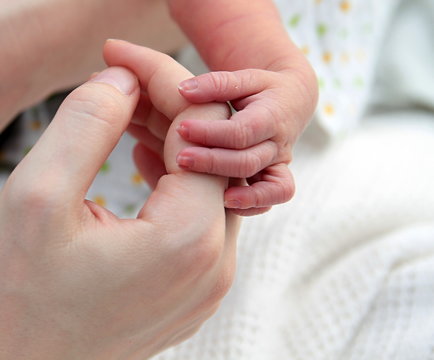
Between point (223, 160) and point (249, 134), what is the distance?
40 millimetres

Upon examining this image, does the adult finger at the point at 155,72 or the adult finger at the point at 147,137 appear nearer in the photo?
the adult finger at the point at 155,72

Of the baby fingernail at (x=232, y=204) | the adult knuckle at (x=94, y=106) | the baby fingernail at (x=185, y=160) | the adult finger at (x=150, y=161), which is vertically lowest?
the adult finger at (x=150, y=161)

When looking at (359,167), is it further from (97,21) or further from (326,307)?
(97,21)

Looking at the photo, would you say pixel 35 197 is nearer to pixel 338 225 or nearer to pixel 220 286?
pixel 220 286

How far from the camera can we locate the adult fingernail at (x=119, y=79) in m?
0.56

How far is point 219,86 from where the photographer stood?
57 cm

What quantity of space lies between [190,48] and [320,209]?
41 cm

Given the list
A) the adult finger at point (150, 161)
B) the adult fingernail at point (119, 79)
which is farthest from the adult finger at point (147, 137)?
the adult fingernail at point (119, 79)

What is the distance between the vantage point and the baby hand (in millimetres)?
535

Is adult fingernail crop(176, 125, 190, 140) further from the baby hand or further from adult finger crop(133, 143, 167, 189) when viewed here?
adult finger crop(133, 143, 167, 189)

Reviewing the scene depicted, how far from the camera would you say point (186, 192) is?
0.52 meters

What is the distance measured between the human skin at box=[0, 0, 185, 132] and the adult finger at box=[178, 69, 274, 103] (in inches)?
12.8

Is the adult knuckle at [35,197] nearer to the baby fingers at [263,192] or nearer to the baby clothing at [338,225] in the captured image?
the baby fingers at [263,192]

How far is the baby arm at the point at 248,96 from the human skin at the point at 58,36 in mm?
141
